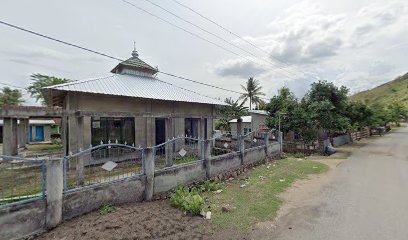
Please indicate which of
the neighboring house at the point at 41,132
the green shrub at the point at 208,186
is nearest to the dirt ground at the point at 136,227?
the green shrub at the point at 208,186

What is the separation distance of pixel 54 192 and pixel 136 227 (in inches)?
75.1

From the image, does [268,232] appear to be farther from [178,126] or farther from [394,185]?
[178,126]

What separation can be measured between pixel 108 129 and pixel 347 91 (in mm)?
19101

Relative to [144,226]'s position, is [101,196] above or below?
above

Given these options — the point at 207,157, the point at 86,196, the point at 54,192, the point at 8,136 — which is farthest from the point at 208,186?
the point at 8,136

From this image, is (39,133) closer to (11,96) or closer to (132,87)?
(11,96)

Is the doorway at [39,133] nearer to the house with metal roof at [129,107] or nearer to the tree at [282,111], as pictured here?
the house with metal roof at [129,107]

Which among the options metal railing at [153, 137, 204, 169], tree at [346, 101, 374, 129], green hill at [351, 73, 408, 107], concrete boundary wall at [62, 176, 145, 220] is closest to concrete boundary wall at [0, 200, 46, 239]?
concrete boundary wall at [62, 176, 145, 220]

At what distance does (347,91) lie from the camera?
63.2 feet

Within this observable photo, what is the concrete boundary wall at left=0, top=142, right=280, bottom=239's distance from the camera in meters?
4.37

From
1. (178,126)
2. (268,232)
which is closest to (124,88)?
(178,126)

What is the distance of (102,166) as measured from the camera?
241 inches

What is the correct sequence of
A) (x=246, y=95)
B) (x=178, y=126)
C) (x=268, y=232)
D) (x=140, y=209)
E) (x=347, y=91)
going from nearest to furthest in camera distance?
(x=268, y=232)
(x=140, y=209)
(x=178, y=126)
(x=347, y=91)
(x=246, y=95)

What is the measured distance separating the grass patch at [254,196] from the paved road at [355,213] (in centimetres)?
68
